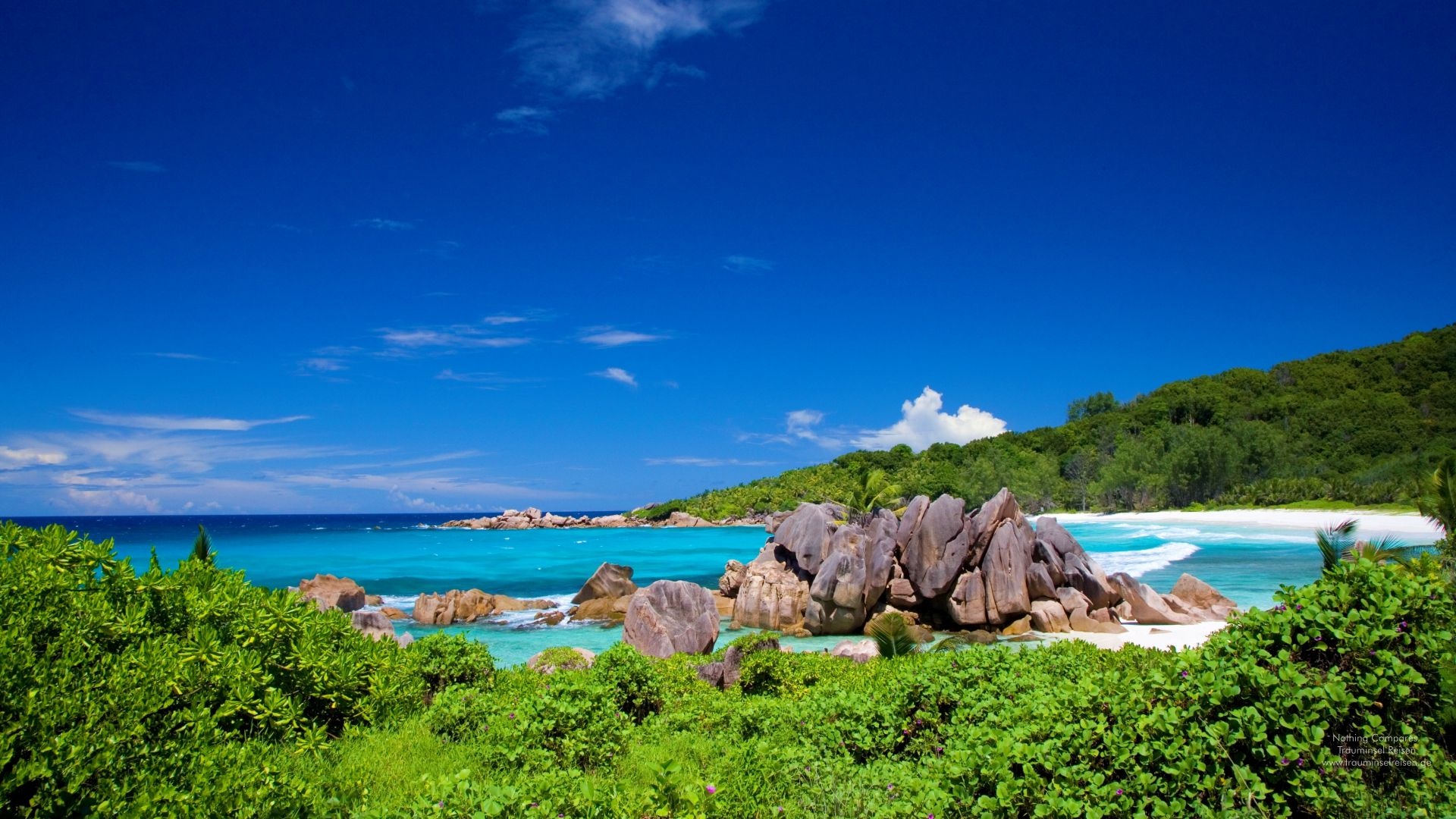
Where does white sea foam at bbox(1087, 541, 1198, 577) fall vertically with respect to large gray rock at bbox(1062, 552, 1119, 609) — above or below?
below

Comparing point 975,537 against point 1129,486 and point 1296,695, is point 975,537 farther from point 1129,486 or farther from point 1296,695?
point 1129,486

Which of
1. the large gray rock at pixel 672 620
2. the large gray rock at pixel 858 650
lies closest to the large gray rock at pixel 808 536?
the large gray rock at pixel 672 620

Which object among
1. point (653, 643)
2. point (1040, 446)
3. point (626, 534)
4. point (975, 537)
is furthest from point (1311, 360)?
point (653, 643)

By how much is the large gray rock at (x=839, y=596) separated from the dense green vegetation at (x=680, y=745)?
16.4 m

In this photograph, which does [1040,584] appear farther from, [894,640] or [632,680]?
[632,680]

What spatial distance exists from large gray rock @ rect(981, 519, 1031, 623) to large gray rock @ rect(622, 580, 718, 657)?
354 inches

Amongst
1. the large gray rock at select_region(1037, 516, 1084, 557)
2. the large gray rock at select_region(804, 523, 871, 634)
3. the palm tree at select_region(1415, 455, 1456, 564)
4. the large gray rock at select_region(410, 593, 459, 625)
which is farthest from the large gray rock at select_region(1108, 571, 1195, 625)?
the large gray rock at select_region(410, 593, 459, 625)

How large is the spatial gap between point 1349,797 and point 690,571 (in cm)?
4383

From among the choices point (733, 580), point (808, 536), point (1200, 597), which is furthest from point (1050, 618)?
point (733, 580)

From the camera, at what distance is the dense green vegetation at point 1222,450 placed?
3081 inches

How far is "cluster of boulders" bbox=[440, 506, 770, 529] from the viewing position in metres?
111

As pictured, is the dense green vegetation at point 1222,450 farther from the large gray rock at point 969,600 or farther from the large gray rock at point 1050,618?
the large gray rock at point 1050,618

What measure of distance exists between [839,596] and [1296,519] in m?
55.4

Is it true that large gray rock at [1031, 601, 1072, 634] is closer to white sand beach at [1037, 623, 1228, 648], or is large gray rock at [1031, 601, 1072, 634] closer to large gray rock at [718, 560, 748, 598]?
white sand beach at [1037, 623, 1228, 648]
